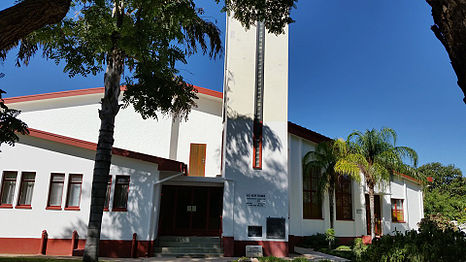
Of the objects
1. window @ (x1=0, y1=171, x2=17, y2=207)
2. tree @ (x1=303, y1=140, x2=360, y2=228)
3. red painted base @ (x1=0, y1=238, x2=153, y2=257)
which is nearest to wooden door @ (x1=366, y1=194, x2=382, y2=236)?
tree @ (x1=303, y1=140, x2=360, y2=228)

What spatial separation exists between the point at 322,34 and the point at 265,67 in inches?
392

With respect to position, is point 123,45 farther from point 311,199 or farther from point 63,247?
point 311,199

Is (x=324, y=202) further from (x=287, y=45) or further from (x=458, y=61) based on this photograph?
(x=458, y=61)

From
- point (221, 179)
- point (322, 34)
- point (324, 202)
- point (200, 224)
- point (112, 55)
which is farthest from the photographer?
point (322, 34)

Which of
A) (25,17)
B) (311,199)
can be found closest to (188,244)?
(311,199)

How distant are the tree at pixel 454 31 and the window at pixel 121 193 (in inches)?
498

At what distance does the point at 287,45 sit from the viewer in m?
15.9

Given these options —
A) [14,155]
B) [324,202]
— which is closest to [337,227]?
[324,202]

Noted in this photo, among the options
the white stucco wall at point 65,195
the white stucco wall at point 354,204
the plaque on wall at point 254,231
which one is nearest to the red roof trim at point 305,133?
the white stucco wall at point 354,204

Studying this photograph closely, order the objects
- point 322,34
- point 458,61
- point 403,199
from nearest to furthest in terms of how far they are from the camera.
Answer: point 458,61 < point 403,199 < point 322,34

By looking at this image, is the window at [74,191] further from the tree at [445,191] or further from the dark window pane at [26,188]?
the tree at [445,191]

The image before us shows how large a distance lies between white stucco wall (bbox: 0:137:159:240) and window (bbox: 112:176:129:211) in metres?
0.20

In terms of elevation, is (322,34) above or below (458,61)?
above

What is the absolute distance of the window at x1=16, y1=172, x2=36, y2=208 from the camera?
12.8 metres
